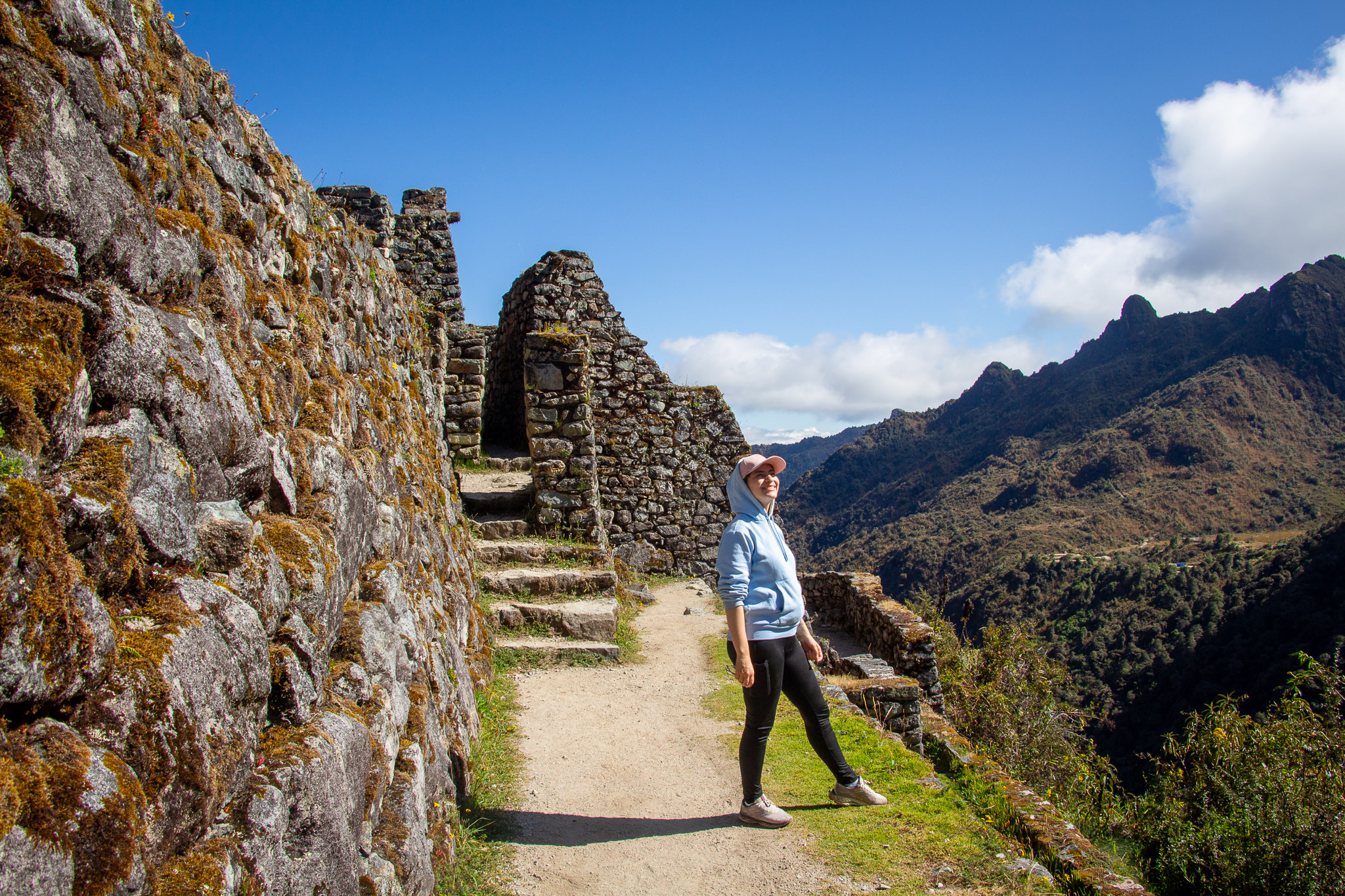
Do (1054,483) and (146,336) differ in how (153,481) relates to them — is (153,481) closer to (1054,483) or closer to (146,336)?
(146,336)

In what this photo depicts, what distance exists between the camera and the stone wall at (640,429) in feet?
39.1

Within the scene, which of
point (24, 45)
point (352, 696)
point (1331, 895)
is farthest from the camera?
point (1331, 895)

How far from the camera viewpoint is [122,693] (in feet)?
5.33

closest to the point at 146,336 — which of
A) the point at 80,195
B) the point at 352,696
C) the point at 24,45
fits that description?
the point at 80,195

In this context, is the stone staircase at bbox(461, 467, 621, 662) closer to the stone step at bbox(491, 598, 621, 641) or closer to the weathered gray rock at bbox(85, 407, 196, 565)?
the stone step at bbox(491, 598, 621, 641)

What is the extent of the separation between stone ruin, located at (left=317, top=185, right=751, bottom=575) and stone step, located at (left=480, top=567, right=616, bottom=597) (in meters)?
2.85

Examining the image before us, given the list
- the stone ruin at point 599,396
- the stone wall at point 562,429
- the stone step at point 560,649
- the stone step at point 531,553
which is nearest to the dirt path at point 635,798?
the stone step at point 560,649

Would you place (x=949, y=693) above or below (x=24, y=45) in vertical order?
below

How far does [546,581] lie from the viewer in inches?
310

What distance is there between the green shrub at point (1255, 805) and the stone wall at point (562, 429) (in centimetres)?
631

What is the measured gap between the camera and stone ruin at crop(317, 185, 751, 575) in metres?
11.3

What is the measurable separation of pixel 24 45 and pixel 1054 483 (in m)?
84.2

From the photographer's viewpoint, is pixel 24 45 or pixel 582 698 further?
pixel 582 698

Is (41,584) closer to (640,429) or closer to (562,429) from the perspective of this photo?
(562,429)
